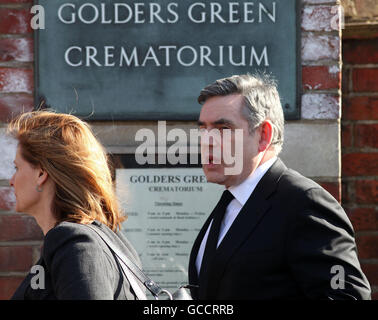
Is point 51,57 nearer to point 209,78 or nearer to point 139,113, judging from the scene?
point 139,113

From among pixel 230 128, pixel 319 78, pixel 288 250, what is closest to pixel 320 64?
pixel 319 78

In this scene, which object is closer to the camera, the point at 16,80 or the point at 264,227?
the point at 264,227

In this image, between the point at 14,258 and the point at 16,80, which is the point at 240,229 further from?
the point at 16,80

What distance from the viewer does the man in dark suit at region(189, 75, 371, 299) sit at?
1.74 m

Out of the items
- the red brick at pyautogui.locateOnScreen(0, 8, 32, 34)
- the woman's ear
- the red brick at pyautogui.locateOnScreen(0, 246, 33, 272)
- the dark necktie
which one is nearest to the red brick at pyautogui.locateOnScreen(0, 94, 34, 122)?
the red brick at pyautogui.locateOnScreen(0, 8, 32, 34)

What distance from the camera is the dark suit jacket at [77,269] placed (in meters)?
1.60

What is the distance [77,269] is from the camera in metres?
1.62

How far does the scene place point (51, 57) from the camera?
116 inches

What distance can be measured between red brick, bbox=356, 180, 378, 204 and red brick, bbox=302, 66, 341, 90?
18.9 inches

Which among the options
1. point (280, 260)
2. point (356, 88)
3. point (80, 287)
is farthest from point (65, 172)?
point (356, 88)

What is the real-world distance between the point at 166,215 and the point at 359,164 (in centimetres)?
95

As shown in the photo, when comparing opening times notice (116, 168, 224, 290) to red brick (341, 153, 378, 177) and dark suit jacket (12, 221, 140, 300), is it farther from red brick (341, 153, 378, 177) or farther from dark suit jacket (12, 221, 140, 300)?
dark suit jacket (12, 221, 140, 300)

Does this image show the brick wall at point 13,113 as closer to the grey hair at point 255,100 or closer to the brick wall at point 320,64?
the grey hair at point 255,100

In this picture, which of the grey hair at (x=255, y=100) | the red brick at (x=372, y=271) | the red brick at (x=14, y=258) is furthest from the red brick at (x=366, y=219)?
the red brick at (x=14, y=258)
